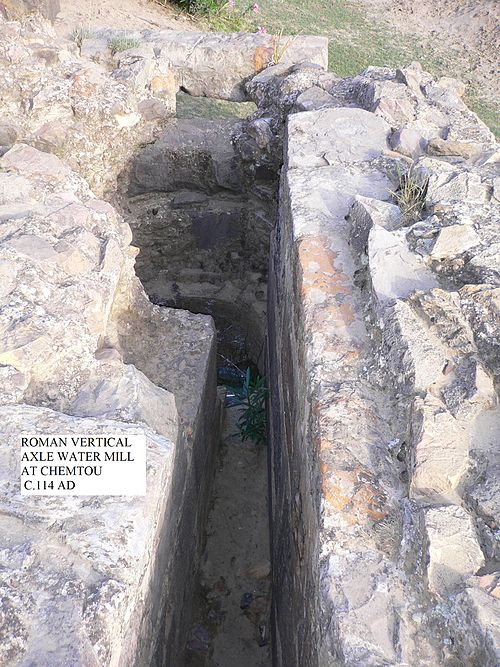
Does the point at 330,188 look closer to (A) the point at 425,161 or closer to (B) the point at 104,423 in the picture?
(A) the point at 425,161

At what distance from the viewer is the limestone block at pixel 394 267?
2084 millimetres

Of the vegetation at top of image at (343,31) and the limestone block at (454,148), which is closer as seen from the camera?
the limestone block at (454,148)

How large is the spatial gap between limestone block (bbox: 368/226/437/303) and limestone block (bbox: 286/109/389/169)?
0.80 meters

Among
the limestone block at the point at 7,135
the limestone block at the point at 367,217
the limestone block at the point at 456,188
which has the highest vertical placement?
the limestone block at the point at 7,135

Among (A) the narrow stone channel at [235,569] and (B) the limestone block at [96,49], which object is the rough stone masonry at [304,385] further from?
(B) the limestone block at [96,49]

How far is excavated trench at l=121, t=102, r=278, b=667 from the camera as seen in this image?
2.96m

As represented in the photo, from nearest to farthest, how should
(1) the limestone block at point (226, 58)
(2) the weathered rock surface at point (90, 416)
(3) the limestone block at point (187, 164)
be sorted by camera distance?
(2) the weathered rock surface at point (90, 416) → (3) the limestone block at point (187, 164) → (1) the limestone block at point (226, 58)

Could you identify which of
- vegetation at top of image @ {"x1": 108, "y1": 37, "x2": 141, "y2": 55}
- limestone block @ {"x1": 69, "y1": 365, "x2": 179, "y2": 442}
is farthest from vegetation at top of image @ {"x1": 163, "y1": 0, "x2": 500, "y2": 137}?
limestone block @ {"x1": 69, "y1": 365, "x2": 179, "y2": 442}

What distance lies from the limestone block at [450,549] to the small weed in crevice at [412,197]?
1.31m

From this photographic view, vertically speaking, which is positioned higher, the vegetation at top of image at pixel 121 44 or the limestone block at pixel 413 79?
the vegetation at top of image at pixel 121 44

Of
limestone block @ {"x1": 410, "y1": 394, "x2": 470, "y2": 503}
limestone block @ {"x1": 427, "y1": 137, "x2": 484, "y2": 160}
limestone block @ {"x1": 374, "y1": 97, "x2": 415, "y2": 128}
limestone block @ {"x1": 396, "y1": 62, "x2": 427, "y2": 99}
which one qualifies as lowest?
limestone block @ {"x1": 410, "y1": 394, "x2": 470, "y2": 503}

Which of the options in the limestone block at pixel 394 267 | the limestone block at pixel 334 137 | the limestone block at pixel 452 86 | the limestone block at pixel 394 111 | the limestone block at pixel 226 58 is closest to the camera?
the limestone block at pixel 394 267

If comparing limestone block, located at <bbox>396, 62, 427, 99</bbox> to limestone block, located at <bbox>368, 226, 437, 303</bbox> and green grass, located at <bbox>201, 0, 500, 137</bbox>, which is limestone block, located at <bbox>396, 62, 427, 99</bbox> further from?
green grass, located at <bbox>201, 0, 500, 137</bbox>

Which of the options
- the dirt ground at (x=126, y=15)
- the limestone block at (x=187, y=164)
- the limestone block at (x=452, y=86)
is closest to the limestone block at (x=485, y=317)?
the limestone block at (x=452, y=86)
